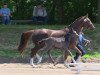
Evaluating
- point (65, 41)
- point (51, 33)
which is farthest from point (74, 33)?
point (51, 33)

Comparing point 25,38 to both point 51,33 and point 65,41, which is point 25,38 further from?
point 65,41

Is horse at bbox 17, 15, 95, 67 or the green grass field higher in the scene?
horse at bbox 17, 15, 95, 67

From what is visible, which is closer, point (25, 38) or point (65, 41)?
point (65, 41)

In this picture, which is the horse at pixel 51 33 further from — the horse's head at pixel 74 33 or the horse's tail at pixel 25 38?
the horse's head at pixel 74 33

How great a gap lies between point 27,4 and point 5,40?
12227 millimetres

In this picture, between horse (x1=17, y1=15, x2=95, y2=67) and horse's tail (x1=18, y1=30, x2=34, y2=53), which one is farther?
horse's tail (x1=18, y1=30, x2=34, y2=53)

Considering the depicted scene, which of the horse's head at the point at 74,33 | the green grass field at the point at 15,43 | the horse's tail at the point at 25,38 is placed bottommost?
the green grass field at the point at 15,43

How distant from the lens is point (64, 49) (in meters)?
16.2

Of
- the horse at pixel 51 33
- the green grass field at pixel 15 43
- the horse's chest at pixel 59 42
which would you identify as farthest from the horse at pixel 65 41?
the green grass field at pixel 15 43

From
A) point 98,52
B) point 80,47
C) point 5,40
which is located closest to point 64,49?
point 80,47

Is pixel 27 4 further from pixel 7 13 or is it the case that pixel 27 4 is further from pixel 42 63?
pixel 42 63

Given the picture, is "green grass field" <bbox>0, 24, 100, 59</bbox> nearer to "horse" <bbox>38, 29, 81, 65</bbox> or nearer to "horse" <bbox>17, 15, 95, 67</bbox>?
"horse" <bbox>17, 15, 95, 67</bbox>

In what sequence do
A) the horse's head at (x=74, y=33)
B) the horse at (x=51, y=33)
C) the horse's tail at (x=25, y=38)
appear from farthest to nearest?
1. the horse's tail at (x=25, y=38)
2. the horse at (x=51, y=33)
3. the horse's head at (x=74, y=33)

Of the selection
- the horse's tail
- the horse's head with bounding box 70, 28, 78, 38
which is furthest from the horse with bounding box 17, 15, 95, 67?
the horse's head with bounding box 70, 28, 78, 38
